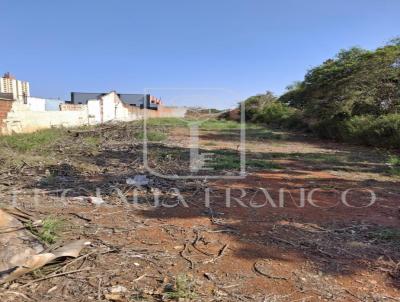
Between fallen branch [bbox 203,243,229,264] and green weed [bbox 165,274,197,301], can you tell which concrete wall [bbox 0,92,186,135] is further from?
green weed [bbox 165,274,197,301]

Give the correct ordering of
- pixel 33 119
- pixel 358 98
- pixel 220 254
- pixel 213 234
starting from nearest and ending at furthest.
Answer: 1. pixel 220 254
2. pixel 213 234
3. pixel 33 119
4. pixel 358 98

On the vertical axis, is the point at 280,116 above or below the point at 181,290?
above

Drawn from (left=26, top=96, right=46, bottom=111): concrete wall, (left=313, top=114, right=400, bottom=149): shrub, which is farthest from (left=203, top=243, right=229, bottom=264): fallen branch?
(left=26, top=96, right=46, bottom=111): concrete wall

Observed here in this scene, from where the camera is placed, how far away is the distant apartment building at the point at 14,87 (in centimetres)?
2027

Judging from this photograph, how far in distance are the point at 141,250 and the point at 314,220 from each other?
222 centimetres

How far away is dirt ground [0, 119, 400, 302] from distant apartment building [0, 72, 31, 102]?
15288 millimetres

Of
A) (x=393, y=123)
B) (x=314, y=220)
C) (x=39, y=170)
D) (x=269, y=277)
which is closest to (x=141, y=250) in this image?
(x=269, y=277)

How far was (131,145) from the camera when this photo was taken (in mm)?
10961

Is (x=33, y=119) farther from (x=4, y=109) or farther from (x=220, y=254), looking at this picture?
(x=220, y=254)

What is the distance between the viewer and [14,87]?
21734 millimetres

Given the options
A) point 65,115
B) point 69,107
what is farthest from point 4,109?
point 69,107

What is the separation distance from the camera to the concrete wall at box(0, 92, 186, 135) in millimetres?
12263

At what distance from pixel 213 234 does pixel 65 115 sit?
49.8ft

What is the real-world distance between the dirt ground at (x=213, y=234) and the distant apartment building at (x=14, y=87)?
1529 cm
